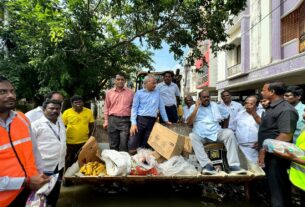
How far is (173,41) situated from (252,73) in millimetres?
9026

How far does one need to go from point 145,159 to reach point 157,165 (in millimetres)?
230

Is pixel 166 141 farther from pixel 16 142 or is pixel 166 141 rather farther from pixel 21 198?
pixel 16 142

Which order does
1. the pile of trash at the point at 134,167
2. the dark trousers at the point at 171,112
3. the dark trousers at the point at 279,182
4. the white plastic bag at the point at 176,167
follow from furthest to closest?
the dark trousers at the point at 171,112 → the white plastic bag at the point at 176,167 → the pile of trash at the point at 134,167 → the dark trousers at the point at 279,182

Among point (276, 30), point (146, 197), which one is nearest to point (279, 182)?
point (146, 197)

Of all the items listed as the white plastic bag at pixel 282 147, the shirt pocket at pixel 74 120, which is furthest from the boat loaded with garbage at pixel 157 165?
the white plastic bag at pixel 282 147

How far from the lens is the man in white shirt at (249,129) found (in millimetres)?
4904

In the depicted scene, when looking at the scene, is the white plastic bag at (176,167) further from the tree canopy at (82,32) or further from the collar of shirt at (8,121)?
the tree canopy at (82,32)

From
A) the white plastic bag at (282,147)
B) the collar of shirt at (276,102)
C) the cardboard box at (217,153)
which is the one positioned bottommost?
the cardboard box at (217,153)

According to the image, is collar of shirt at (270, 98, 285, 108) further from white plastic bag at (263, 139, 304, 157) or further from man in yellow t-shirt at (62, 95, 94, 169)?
man in yellow t-shirt at (62, 95, 94, 169)

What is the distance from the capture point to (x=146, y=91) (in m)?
5.44

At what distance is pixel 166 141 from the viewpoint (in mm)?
4945

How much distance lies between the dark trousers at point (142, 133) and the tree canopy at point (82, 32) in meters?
3.09

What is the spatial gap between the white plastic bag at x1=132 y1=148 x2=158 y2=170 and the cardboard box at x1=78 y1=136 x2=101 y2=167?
2.08ft

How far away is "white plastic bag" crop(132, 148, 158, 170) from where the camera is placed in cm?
463
